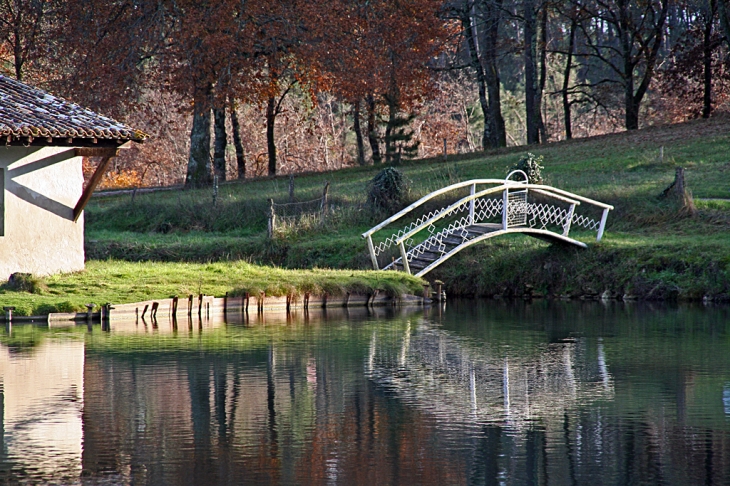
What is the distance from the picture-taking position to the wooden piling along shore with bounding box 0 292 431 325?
2002 centimetres

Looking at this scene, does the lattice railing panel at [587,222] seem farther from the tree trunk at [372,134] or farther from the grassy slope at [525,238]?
the tree trunk at [372,134]

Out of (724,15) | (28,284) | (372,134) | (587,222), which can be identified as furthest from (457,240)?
(372,134)

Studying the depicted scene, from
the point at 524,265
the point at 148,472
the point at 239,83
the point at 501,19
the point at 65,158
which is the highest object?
the point at 501,19

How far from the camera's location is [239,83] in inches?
1538

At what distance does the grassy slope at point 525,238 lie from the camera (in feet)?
87.6

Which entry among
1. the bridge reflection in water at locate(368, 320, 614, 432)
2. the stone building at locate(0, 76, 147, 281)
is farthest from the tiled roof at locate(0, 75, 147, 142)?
the bridge reflection in water at locate(368, 320, 614, 432)

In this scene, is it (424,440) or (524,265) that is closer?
(424,440)

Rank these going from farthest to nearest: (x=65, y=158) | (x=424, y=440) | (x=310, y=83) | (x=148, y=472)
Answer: (x=310, y=83) < (x=65, y=158) < (x=424, y=440) < (x=148, y=472)

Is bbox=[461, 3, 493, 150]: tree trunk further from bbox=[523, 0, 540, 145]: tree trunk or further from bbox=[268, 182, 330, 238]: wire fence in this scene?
bbox=[268, 182, 330, 238]: wire fence

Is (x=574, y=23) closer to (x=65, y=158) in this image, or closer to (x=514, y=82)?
(x=514, y=82)

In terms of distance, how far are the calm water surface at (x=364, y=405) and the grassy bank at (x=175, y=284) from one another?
Answer: 1581 millimetres

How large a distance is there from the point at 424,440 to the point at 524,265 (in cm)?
1850

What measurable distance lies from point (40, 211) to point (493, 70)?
27.2 metres

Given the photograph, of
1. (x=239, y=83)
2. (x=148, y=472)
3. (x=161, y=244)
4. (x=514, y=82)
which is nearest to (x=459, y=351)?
(x=148, y=472)
